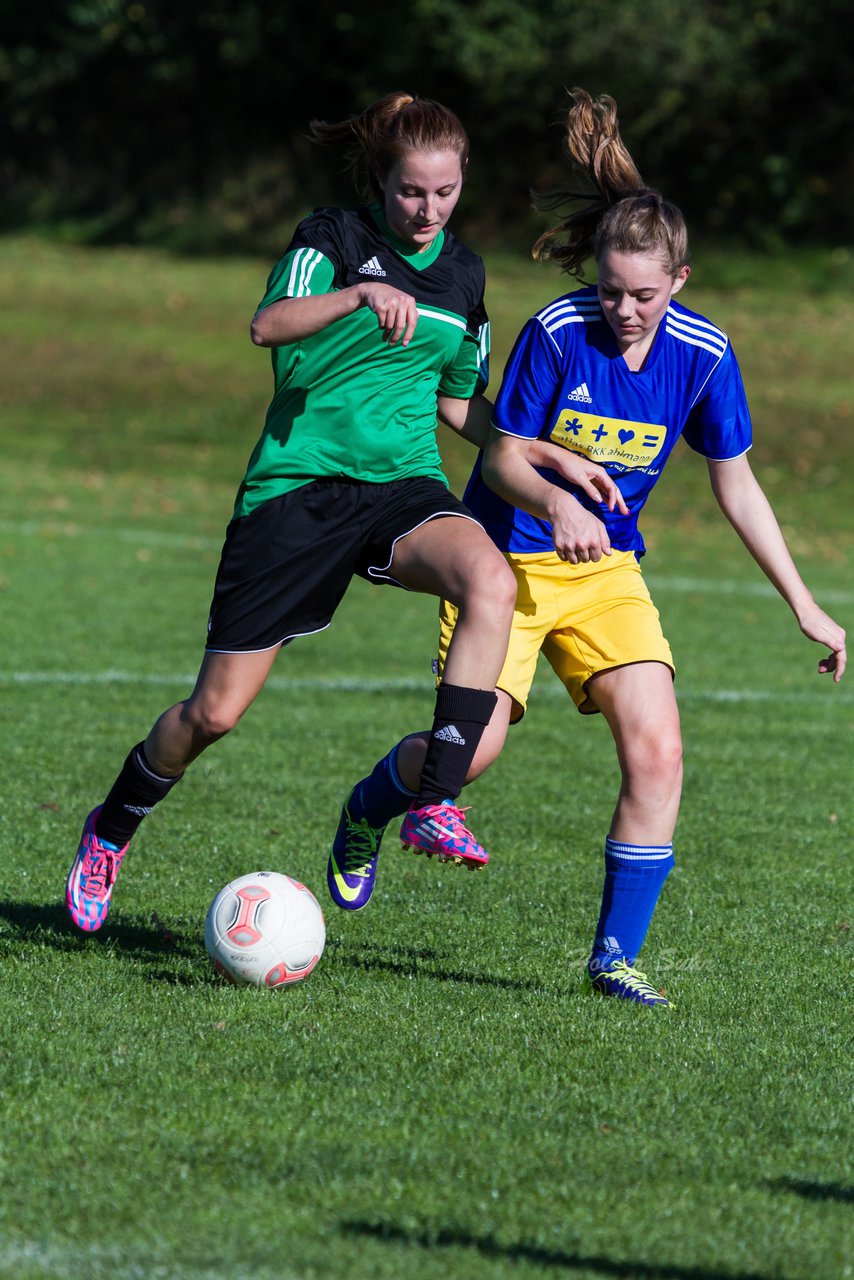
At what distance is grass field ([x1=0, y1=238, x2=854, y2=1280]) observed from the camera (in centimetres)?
293

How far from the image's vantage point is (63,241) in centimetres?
3412

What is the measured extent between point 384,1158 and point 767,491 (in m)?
18.3

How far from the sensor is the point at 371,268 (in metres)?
4.69

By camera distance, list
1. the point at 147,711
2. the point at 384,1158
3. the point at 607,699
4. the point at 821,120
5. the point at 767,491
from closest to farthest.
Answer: the point at 384,1158 < the point at 607,699 < the point at 147,711 < the point at 767,491 < the point at 821,120

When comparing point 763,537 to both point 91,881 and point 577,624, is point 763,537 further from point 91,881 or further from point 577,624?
point 91,881

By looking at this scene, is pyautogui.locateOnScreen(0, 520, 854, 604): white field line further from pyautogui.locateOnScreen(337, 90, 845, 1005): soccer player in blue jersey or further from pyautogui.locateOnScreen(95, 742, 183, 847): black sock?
Answer: pyautogui.locateOnScreen(95, 742, 183, 847): black sock

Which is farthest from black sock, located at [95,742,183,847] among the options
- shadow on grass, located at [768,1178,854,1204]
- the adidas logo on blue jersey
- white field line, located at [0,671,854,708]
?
white field line, located at [0,671,854,708]

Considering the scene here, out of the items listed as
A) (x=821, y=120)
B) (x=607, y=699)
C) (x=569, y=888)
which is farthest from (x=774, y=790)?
(x=821, y=120)

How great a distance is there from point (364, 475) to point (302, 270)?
0.59 metres

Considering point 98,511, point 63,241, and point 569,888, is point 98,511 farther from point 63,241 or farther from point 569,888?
point 63,241

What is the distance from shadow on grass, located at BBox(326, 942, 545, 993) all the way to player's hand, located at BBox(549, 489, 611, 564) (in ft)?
3.91

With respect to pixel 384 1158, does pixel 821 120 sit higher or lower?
higher

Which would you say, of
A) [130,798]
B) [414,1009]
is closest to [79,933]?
[130,798]

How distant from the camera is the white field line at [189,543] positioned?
1439 centimetres
